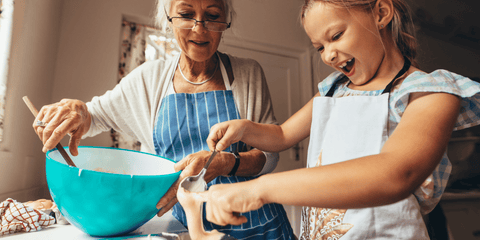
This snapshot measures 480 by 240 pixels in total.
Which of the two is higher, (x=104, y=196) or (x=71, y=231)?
(x=104, y=196)

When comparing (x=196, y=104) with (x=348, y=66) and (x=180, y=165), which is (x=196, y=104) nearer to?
(x=180, y=165)

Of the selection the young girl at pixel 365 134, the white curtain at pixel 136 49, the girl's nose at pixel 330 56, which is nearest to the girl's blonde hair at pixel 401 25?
the young girl at pixel 365 134

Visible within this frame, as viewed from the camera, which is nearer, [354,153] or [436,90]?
[436,90]

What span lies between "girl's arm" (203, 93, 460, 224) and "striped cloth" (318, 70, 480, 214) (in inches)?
5.6

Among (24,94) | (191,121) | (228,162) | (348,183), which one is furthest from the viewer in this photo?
(24,94)

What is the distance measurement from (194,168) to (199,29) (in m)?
0.51

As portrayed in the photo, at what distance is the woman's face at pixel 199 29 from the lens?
2.88 feet

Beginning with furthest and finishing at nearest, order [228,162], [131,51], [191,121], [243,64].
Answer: [131,51] < [243,64] < [191,121] < [228,162]

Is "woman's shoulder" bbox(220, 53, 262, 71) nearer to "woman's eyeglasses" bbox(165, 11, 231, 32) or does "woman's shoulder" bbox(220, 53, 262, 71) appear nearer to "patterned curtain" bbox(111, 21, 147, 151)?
"woman's eyeglasses" bbox(165, 11, 231, 32)

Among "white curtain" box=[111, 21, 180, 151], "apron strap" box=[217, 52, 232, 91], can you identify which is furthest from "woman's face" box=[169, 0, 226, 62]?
"white curtain" box=[111, 21, 180, 151]

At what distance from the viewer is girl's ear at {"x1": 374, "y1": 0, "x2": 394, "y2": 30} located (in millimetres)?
615

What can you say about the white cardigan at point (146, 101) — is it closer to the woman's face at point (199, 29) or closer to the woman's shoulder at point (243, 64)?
the woman's shoulder at point (243, 64)

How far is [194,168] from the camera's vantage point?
614 mm

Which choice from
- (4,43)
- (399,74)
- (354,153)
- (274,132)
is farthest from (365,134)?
(4,43)
